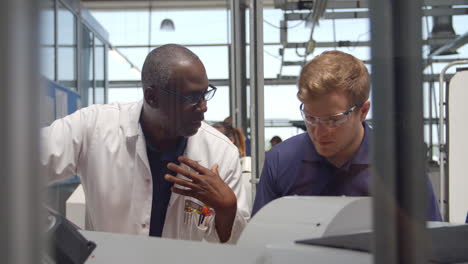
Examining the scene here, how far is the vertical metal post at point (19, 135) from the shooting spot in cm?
19

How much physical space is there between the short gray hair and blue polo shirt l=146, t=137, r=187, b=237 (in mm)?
165

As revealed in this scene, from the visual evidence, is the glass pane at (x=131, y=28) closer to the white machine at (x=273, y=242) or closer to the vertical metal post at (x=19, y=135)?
the white machine at (x=273, y=242)

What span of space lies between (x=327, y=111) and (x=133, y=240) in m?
0.62

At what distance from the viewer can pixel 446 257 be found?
0.46 m

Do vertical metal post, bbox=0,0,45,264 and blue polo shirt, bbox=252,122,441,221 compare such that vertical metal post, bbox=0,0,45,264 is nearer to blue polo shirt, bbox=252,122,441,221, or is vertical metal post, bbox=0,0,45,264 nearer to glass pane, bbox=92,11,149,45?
blue polo shirt, bbox=252,122,441,221

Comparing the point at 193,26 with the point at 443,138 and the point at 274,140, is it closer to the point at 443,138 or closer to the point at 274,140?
the point at 274,140

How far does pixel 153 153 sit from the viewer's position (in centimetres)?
134

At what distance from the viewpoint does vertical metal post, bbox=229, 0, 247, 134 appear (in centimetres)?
427

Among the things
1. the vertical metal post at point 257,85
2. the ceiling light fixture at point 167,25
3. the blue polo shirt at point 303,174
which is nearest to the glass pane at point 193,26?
the ceiling light fixture at point 167,25

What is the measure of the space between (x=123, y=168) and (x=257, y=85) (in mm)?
943

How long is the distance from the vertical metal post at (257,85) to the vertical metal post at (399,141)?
1.85 meters

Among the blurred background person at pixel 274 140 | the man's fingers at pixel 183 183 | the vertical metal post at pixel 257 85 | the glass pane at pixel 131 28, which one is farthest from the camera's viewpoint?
the glass pane at pixel 131 28

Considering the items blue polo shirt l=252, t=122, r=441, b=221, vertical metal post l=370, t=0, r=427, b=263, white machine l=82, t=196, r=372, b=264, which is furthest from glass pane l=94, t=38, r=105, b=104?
vertical metal post l=370, t=0, r=427, b=263

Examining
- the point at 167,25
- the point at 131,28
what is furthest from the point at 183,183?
the point at 131,28
